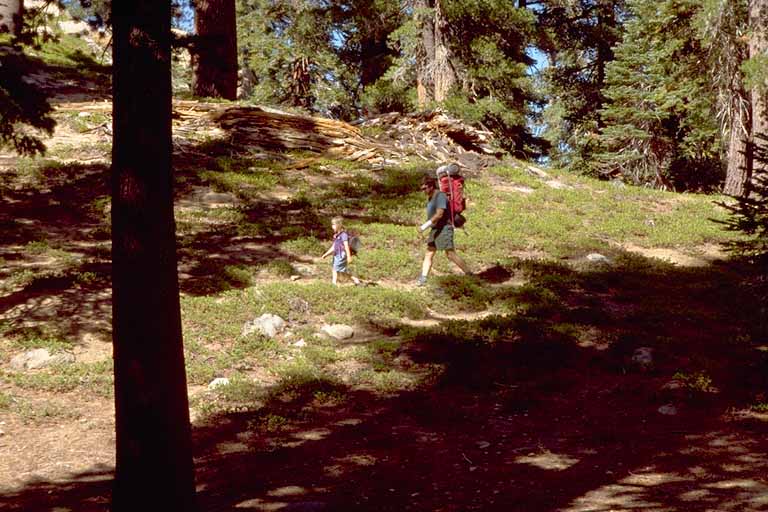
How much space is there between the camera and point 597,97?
36.3 m

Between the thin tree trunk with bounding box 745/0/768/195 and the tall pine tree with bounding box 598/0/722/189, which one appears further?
the tall pine tree with bounding box 598/0/722/189

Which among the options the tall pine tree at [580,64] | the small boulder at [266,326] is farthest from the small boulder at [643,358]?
the tall pine tree at [580,64]

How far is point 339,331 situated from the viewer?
34.8 ft

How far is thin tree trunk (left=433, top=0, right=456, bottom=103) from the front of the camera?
84.0 feet

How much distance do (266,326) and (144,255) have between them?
5705 mm

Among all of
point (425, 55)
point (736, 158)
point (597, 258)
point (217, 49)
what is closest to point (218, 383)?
point (597, 258)

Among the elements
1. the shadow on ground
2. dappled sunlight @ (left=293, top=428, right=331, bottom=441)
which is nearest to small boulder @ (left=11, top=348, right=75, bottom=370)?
the shadow on ground

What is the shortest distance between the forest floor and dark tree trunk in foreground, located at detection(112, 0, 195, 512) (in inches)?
42.7

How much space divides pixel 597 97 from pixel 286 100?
48.9 ft

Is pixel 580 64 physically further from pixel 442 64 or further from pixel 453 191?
pixel 453 191

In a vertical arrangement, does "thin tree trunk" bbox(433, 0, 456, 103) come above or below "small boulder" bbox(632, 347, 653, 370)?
above

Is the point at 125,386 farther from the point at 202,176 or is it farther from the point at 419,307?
the point at 202,176

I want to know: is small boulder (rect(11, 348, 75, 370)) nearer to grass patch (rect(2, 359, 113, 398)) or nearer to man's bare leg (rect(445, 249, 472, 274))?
grass patch (rect(2, 359, 113, 398))

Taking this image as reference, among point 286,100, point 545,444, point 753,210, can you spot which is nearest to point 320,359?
point 545,444
